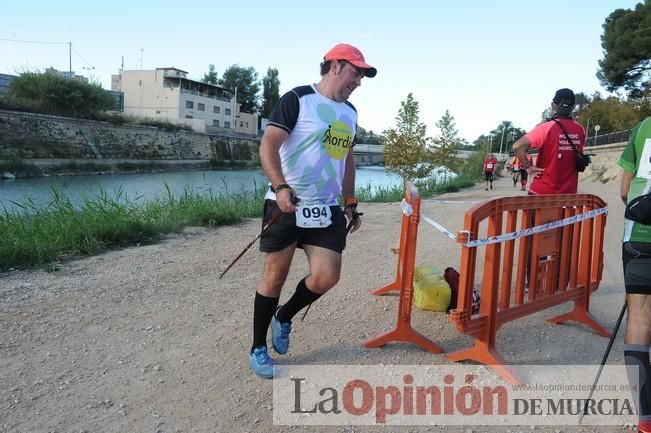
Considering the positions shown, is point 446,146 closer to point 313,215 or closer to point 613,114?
point 613,114

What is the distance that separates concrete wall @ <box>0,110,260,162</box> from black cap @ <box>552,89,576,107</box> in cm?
3591

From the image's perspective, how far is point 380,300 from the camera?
489cm

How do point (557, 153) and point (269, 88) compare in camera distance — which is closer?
point (557, 153)

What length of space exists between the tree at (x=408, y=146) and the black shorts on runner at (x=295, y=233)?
1117 inches

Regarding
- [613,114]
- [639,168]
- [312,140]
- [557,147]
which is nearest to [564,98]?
[557,147]

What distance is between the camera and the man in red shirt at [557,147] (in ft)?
16.0

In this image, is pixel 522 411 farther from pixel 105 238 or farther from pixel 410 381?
pixel 105 238

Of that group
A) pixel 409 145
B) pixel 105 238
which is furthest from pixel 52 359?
pixel 409 145

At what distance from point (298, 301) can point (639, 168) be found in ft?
7.03

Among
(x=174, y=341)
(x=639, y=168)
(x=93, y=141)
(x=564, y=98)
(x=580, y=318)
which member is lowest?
(x=174, y=341)

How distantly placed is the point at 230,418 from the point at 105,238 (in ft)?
16.8

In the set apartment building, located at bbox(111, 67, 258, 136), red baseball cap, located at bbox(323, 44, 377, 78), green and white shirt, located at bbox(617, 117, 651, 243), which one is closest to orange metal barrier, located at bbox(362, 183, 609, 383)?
green and white shirt, located at bbox(617, 117, 651, 243)

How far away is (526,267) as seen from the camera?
13.5 feet

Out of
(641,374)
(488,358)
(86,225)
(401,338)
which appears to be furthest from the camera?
(86,225)
